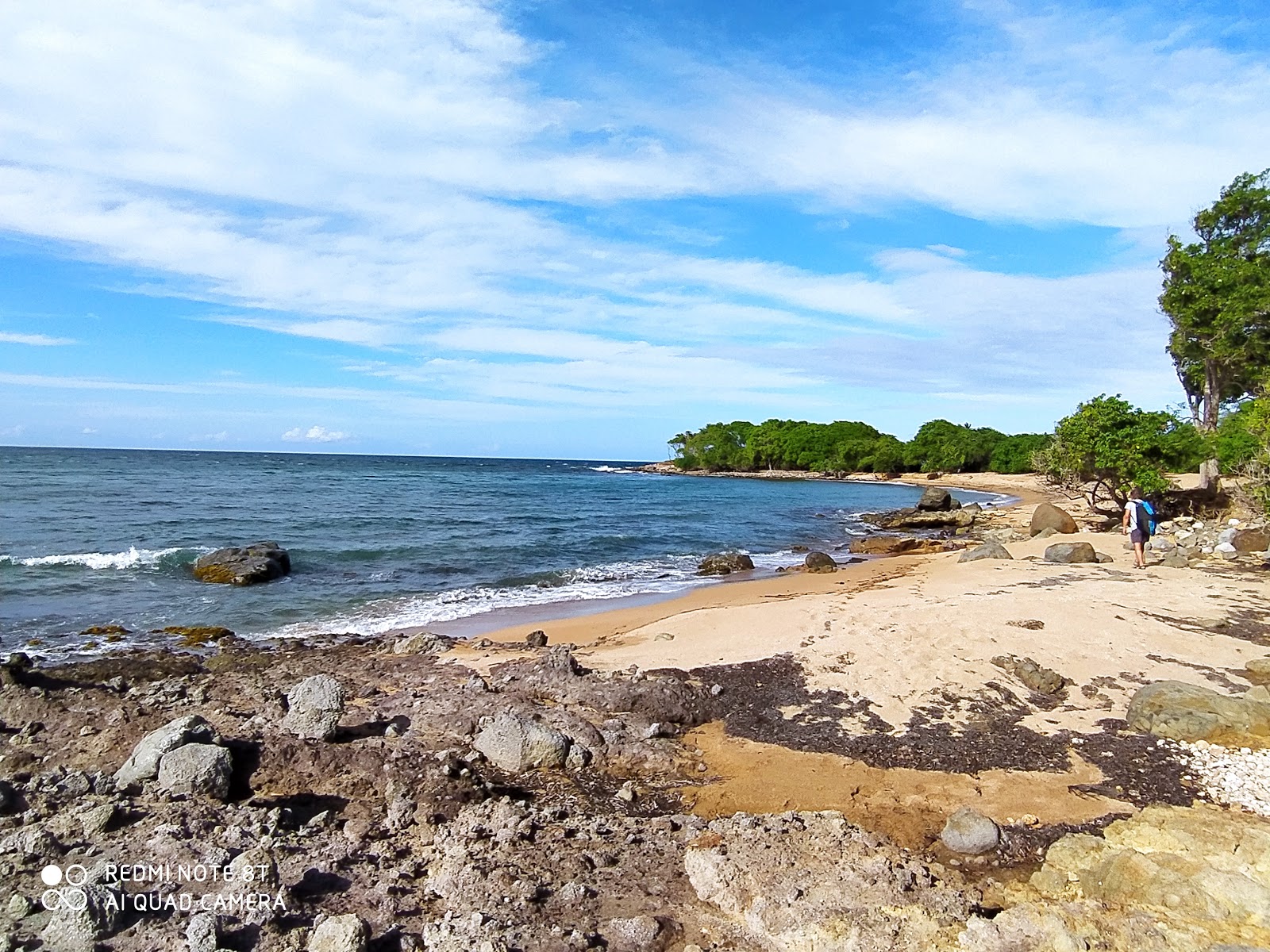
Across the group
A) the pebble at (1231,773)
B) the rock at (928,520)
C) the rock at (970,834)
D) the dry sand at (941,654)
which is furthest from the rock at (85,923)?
the rock at (928,520)

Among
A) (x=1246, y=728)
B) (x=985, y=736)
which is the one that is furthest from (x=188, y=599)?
(x=1246, y=728)

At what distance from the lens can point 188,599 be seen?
50.1 ft

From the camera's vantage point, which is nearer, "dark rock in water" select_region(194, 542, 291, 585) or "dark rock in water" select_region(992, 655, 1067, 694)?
"dark rock in water" select_region(992, 655, 1067, 694)

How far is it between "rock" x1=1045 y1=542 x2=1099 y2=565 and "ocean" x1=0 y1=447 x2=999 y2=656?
7.38 m

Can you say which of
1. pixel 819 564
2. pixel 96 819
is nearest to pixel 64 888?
pixel 96 819

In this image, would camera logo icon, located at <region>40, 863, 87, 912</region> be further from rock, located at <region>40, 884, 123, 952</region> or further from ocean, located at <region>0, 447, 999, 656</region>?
ocean, located at <region>0, 447, 999, 656</region>

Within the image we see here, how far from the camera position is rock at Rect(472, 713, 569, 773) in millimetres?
6203

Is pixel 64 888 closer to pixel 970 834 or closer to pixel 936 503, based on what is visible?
pixel 970 834

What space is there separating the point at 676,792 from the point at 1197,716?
197 inches

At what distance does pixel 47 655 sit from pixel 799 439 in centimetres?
A: 9140

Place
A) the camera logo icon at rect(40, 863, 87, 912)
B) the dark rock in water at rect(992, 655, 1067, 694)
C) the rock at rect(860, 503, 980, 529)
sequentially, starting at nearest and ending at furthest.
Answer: the camera logo icon at rect(40, 863, 87, 912) < the dark rock in water at rect(992, 655, 1067, 694) < the rock at rect(860, 503, 980, 529)

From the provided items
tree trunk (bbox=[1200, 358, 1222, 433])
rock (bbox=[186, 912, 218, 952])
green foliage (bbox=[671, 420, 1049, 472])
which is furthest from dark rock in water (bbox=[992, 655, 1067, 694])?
green foliage (bbox=[671, 420, 1049, 472])

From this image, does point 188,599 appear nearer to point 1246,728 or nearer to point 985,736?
point 985,736

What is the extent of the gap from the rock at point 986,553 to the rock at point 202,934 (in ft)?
59.6
